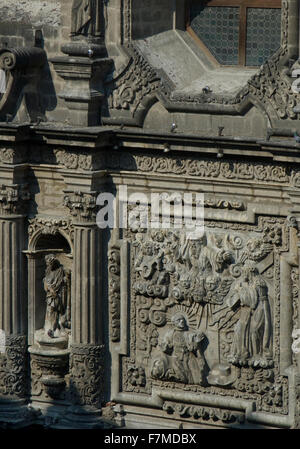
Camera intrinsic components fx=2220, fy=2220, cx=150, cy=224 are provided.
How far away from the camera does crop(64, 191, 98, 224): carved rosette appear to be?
31594mm

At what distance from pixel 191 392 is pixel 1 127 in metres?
4.65

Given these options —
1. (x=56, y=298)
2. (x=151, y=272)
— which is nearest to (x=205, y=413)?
(x=151, y=272)

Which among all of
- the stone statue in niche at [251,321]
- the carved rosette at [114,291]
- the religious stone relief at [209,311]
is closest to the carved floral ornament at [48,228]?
the carved rosette at [114,291]

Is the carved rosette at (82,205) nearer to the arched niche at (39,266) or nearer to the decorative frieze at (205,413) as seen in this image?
the arched niche at (39,266)

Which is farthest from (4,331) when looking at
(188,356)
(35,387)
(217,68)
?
(217,68)

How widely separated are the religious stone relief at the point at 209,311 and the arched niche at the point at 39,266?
3.69 feet

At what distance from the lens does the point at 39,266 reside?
107ft

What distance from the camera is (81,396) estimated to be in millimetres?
32219

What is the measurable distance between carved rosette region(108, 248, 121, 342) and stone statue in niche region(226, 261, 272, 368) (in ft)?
6.05

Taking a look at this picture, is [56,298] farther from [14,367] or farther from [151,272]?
[151,272]

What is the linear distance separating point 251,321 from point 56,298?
10.7 feet

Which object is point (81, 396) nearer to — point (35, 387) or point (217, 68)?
point (35, 387)

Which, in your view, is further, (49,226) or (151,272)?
(49,226)

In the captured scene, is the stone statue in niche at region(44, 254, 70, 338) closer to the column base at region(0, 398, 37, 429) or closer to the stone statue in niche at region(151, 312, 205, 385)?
the column base at region(0, 398, 37, 429)
